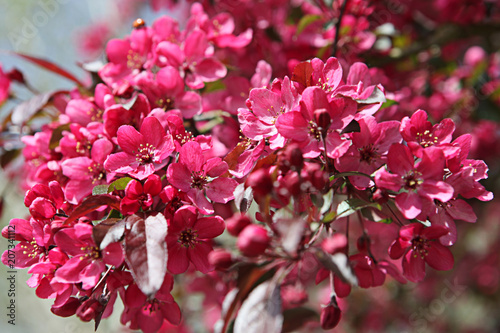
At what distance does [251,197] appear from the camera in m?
1.05

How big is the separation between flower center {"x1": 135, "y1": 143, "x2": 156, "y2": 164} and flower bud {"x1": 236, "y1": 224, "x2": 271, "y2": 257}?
16.5 inches

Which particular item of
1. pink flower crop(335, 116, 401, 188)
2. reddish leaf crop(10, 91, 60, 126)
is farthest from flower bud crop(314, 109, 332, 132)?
reddish leaf crop(10, 91, 60, 126)

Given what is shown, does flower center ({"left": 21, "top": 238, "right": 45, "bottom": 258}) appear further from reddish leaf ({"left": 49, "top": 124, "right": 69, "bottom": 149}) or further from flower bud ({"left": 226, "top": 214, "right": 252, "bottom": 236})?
flower bud ({"left": 226, "top": 214, "right": 252, "bottom": 236})

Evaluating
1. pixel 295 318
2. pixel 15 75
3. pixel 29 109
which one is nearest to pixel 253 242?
pixel 295 318

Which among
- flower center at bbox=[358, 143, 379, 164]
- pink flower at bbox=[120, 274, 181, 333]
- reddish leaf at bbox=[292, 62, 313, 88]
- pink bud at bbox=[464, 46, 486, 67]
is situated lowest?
pink bud at bbox=[464, 46, 486, 67]

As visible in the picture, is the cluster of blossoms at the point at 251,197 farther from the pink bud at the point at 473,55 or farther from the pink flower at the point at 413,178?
the pink bud at the point at 473,55

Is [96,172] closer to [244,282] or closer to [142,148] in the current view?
[142,148]

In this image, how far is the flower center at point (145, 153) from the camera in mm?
1092

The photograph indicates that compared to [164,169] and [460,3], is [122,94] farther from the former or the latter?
[460,3]

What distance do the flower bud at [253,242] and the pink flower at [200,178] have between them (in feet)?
0.74

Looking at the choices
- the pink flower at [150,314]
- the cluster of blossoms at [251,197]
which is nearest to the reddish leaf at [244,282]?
the cluster of blossoms at [251,197]

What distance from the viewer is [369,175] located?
102 centimetres

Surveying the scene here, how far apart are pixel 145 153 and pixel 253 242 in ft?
1.49

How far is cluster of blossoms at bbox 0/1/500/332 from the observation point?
91 cm
